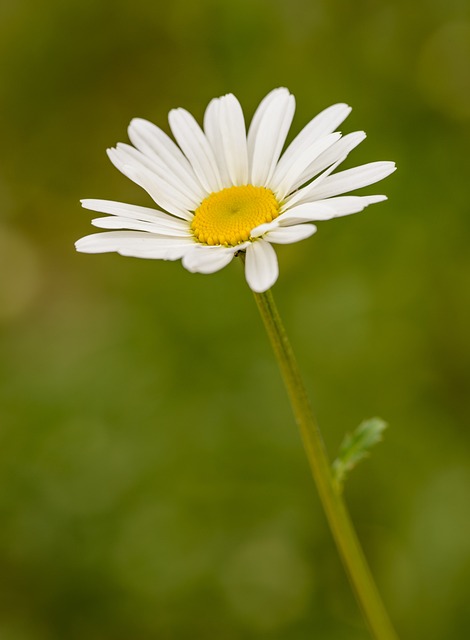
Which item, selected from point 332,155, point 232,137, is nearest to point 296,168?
point 332,155

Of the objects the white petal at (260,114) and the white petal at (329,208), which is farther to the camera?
the white petal at (260,114)

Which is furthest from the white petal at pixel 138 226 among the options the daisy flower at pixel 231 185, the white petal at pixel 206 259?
the white petal at pixel 206 259

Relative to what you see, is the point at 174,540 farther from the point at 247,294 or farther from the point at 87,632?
the point at 247,294

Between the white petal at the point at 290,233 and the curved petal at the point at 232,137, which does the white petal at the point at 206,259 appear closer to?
the white petal at the point at 290,233

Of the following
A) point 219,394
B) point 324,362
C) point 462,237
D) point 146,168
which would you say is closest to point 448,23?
point 462,237

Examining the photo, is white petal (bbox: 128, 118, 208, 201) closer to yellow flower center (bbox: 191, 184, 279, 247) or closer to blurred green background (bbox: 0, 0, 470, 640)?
yellow flower center (bbox: 191, 184, 279, 247)

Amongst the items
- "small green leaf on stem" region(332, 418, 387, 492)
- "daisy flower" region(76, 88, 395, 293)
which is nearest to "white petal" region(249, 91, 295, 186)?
"daisy flower" region(76, 88, 395, 293)
